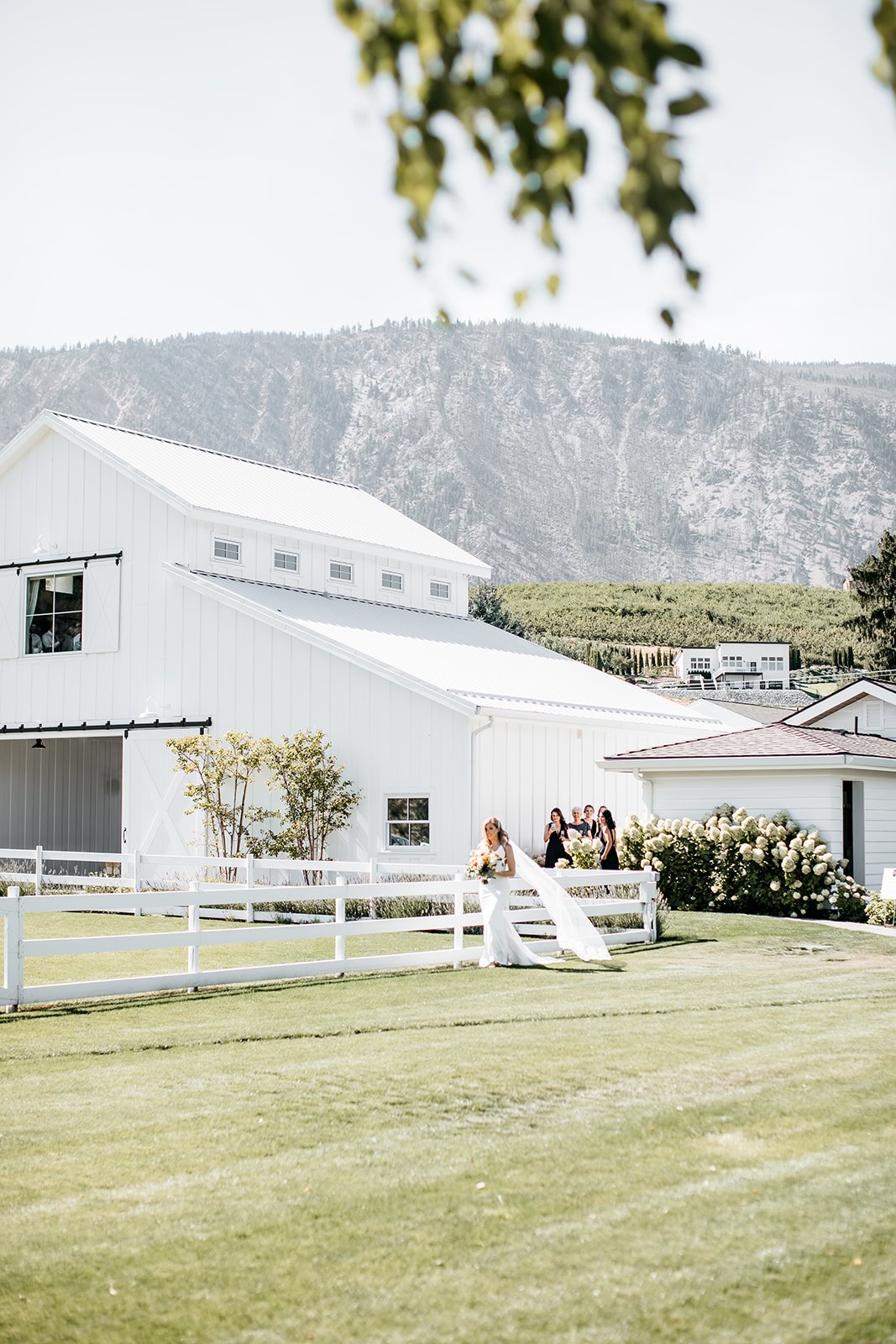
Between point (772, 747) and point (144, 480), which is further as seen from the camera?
point (144, 480)

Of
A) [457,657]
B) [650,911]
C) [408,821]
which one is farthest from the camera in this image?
[457,657]

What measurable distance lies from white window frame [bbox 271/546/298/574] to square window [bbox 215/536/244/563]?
1.07 m

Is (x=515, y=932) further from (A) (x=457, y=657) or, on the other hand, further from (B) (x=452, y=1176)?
(A) (x=457, y=657)

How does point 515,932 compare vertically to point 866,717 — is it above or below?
below

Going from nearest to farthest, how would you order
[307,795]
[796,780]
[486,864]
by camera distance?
[486,864]
[796,780]
[307,795]

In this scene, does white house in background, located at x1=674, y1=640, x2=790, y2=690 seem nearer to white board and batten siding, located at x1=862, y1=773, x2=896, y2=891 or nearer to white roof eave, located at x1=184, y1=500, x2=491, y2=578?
white roof eave, located at x1=184, y1=500, x2=491, y2=578

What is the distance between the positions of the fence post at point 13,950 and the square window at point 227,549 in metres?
16.7

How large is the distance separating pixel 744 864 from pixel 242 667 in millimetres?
9476

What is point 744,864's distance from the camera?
2261 centimetres

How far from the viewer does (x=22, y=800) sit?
1329 inches

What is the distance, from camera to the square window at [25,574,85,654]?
2947 cm

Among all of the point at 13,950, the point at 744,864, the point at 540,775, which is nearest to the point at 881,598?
the point at 540,775

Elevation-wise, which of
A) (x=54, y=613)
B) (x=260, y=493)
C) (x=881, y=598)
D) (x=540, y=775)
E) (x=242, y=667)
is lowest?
(x=540, y=775)

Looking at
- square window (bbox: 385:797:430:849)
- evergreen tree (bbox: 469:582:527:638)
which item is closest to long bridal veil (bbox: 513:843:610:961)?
square window (bbox: 385:797:430:849)
